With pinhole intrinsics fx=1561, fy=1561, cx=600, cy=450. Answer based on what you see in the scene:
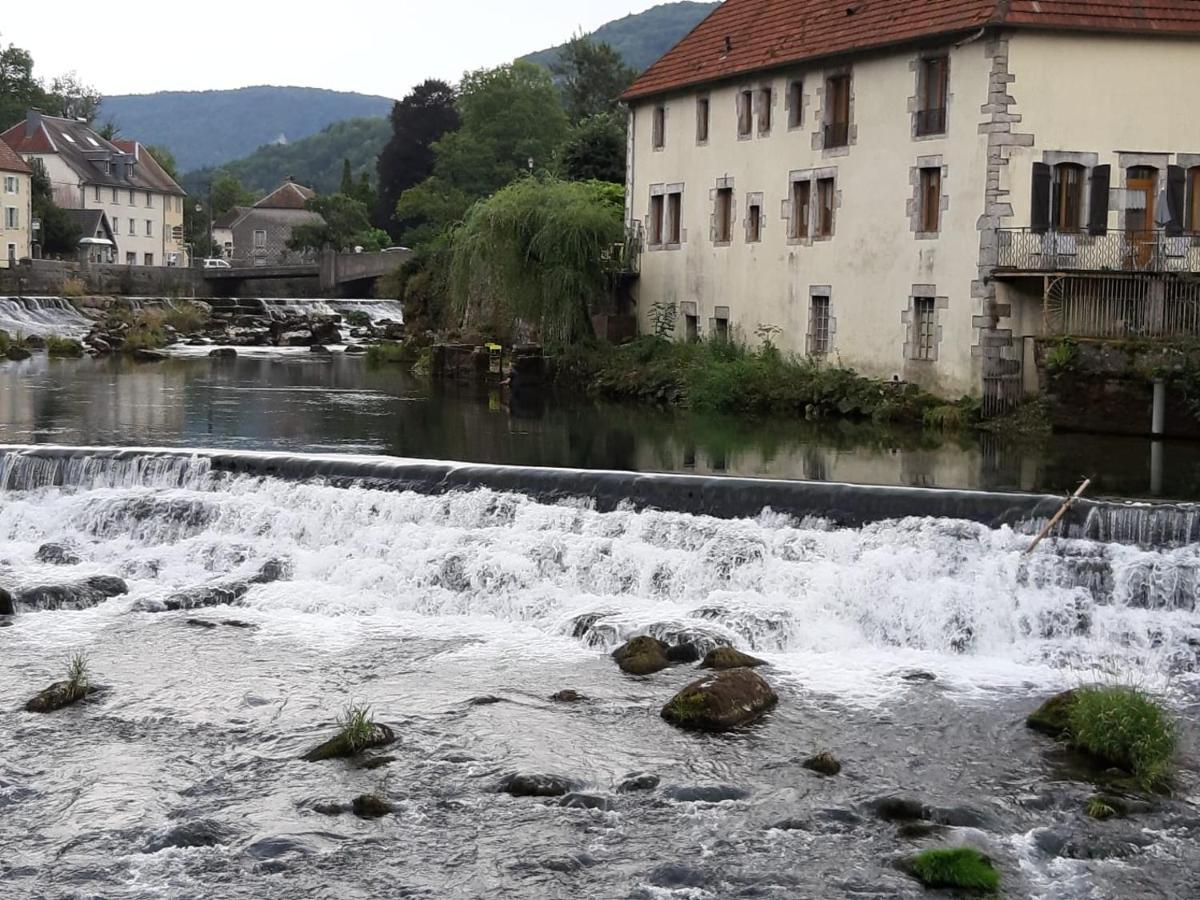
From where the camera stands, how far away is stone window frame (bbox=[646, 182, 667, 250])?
3872cm

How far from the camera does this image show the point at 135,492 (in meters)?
20.0

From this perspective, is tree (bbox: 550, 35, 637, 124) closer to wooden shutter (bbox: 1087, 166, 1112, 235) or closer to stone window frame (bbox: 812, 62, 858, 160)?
stone window frame (bbox: 812, 62, 858, 160)

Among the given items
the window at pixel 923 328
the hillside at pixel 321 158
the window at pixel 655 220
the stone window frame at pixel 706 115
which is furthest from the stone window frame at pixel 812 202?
the hillside at pixel 321 158

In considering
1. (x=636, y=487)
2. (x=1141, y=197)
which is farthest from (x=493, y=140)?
(x=636, y=487)

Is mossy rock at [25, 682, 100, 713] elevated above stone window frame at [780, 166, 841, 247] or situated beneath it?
situated beneath

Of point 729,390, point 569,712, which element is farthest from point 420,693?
point 729,390

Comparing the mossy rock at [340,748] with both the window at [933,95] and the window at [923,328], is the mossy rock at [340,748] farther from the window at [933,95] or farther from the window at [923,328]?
the window at [933,95]

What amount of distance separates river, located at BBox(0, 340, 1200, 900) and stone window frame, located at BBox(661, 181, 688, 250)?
13.6 m

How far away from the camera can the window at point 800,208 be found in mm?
33188

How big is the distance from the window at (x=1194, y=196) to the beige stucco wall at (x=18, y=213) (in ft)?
202

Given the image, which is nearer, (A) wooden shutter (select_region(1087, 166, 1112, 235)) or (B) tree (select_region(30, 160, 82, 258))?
(A) wooden shutter (select_region(1087, 166, 1112, 235))

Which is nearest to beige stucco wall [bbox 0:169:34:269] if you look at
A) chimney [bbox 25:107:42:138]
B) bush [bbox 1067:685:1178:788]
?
chimney [bbox 25:107:42:138]

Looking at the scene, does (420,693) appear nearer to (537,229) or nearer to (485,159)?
(537,229)

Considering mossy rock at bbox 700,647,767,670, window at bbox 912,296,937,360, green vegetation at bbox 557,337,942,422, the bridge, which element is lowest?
mossy rock at bbox 700,647,767,670
